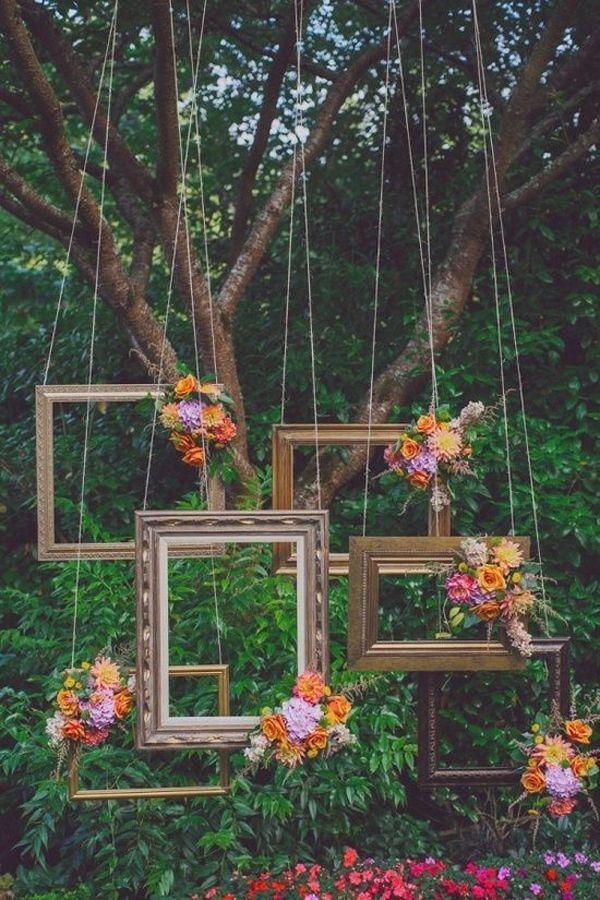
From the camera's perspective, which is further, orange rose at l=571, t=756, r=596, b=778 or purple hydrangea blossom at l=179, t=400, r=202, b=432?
purple hydrangea blossom at l=179, t=400, r=202, b=432

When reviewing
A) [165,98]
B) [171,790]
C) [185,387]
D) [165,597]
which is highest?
[165,98]

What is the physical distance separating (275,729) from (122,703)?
0.46m

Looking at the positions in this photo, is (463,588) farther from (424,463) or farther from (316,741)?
(316,741)

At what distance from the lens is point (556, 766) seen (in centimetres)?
312

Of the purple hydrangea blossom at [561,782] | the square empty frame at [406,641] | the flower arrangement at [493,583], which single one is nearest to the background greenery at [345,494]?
the square empty frame at [406,641]

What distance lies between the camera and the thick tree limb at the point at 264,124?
4887 millimetres

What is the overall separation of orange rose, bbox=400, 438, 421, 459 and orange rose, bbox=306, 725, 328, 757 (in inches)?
30.9

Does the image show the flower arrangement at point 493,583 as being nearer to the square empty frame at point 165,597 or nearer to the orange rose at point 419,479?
the orange rose at point 419,479

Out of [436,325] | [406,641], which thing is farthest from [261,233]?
[406,641]

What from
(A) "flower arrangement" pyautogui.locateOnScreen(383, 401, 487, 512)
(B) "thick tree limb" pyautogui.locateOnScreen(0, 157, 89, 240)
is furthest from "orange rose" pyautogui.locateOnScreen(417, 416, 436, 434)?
(B) "thick tree limb" pyautogui.locateOnScreen(0, 157, 89, 240)

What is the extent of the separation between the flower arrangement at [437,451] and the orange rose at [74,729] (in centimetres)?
112

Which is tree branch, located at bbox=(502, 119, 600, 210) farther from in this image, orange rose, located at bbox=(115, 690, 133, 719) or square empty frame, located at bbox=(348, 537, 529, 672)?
orange rose, located at bbox=(115, 690, 133, 719)

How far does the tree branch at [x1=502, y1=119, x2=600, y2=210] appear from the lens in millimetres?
4867

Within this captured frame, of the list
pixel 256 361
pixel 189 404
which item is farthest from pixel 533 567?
pixel 256 361
